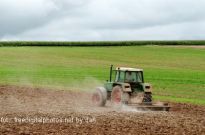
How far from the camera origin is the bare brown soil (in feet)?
54.9

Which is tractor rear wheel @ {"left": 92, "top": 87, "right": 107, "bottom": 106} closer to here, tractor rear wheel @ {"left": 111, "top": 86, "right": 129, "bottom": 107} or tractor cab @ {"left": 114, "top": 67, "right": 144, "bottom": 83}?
tractor rear wheel @ {"left": 111, "top": 86, "right": 129, "bottom": 107}

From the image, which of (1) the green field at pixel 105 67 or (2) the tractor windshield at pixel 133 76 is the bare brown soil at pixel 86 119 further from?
(1) the green field at pixel 105 67

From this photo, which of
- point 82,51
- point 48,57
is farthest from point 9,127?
point 82,51

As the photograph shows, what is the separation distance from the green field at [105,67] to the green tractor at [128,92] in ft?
18.5

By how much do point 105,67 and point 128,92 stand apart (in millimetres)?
35728

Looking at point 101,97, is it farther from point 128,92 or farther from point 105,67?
point 105,67

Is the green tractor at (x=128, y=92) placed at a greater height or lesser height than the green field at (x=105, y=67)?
greater

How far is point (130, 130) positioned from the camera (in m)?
16.8

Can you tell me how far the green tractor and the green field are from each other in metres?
5.64

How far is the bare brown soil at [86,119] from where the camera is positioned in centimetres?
1673

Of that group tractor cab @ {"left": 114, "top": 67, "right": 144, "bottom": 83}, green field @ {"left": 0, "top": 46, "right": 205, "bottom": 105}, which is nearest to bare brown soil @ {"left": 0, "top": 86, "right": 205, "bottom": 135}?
tractor cab @ {"left": 114, "top": 67, "right": 144, "bottom": 83}

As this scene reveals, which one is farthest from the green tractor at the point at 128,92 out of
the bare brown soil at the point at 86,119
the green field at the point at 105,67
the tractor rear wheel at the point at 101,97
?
the green field at the point at 105,67

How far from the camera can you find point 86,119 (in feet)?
63.4

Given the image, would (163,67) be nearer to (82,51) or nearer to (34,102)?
(82,51)
